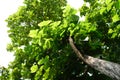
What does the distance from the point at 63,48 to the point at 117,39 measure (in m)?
3.29

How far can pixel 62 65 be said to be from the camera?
6836 millimetres

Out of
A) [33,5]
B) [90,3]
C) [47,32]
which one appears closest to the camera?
[47,32]

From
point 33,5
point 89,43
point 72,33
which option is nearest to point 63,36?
point 72,33

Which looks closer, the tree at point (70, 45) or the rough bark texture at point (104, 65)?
the rough bark texture at point (104, 65)

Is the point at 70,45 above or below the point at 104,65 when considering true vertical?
above

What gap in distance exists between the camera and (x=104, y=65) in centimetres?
586

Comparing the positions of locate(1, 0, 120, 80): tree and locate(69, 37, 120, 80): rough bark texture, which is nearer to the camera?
locate(69, 37, 120, 80): rough bark texture

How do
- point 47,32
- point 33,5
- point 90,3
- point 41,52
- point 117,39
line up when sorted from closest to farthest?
point 47,32 → point 41,52 → point 117,39 → point 90,3 → point 33,5

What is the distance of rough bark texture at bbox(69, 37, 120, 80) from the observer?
211 inches

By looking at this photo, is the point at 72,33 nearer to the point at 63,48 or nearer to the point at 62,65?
the point at 63,48

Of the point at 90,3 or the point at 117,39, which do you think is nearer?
the point at 117,39

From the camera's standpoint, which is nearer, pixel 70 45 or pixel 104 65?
pixel 104 65

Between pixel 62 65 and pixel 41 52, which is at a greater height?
pixel 41 52

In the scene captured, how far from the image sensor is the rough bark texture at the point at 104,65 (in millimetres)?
5358
